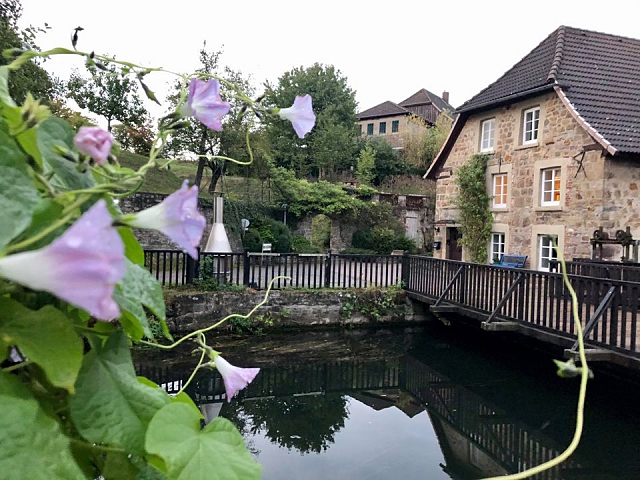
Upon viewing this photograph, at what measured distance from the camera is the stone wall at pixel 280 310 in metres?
9.27

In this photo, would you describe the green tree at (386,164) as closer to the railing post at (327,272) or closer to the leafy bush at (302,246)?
the leafy bush at (302,246)

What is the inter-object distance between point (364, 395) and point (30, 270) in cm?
700

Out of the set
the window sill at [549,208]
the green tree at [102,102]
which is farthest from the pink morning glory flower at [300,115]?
the green tree at [102,102]

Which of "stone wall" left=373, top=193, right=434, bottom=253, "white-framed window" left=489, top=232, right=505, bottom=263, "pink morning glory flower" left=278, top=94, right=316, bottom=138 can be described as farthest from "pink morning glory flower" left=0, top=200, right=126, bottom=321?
"stone wall" left=373, top=193, right=434, bottom=253

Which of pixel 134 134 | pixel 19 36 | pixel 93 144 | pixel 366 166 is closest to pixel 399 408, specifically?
pixel 93 144

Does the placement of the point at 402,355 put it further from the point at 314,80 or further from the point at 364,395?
the point at 314,80

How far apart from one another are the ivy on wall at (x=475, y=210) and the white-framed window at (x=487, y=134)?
341 mm

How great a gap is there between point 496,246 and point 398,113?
2403cm

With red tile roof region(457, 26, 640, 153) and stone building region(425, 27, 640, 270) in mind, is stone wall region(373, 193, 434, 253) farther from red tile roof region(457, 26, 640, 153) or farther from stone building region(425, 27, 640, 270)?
red tile roof region(457, 26, 640, 153)

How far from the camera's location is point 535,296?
7457 millimetres

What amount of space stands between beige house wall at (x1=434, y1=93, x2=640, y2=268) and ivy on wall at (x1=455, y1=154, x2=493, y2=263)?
23cm

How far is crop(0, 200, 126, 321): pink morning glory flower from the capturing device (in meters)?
0.28

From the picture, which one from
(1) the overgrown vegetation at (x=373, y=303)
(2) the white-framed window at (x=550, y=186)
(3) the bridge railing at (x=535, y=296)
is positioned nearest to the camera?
(3) the bridge railing at (x=535, y=296)

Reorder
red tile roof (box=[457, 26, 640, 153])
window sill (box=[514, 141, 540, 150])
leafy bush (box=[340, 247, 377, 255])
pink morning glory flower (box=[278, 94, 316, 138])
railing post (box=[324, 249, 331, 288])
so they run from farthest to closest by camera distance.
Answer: leafy bush (box=[340, 247, 377, 255])
window sill (box=[514, 141, 540, 150])
red tile roof (box=[457, 26, 640, 153])
railing post (box=[324, 249, 331, 288])
pink morning glory flower (box=[278, 94, 316, 138])
